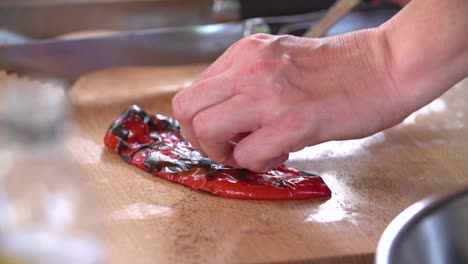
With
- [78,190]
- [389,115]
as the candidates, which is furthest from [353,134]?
[78,190]

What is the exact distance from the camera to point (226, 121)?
98cm

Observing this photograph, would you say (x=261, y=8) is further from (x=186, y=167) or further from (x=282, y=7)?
(x=186, y=167)

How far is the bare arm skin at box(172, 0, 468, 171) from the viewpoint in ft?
3.10

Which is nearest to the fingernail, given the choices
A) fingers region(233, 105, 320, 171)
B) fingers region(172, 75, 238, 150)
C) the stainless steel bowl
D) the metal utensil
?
fingers region(233, 105, 320, 171)

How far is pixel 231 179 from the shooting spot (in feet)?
3.33

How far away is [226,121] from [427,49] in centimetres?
27

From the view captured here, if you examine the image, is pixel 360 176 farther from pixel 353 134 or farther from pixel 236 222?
pixel 236 222

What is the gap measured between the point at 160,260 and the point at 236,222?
0.43 feet

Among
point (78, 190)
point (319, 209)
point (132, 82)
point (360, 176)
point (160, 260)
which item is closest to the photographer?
point (78, 190)

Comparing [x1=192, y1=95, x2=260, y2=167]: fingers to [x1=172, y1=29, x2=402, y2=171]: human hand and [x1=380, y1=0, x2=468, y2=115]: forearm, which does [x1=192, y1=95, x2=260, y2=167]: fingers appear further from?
[x1=380, y1=0, x2=468, y2=115]: forearm

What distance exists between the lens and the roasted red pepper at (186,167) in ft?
3.26

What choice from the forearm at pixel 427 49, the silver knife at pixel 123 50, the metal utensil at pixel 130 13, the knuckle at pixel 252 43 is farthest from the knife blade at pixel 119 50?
the forearm at pixel 427 49

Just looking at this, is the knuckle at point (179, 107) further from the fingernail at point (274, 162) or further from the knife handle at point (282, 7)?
the knife handle at point (282, 7)

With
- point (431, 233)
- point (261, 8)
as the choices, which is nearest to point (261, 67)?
point (431, 233)
